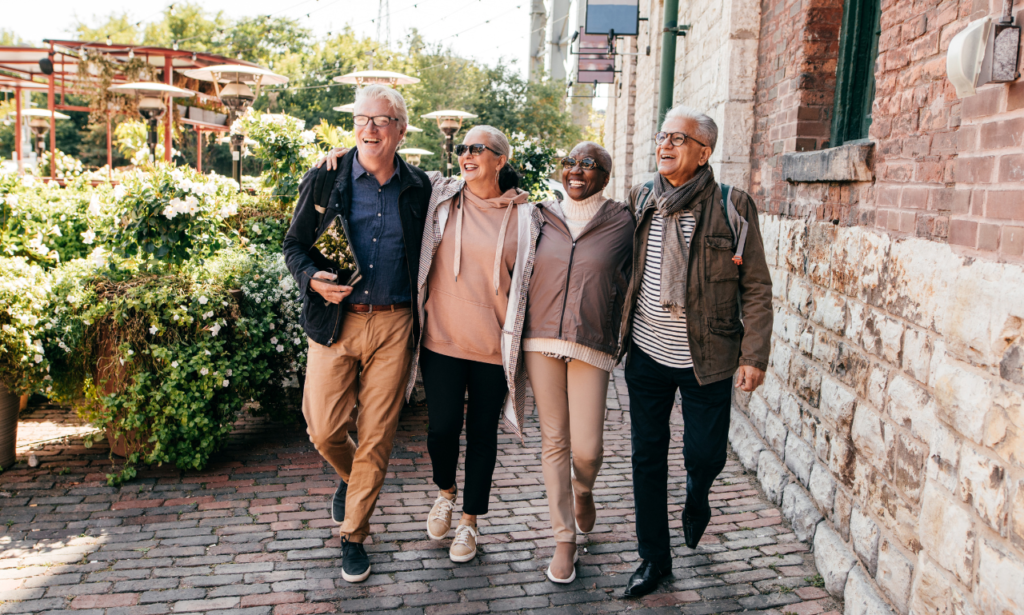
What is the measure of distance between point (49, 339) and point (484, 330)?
2.65 meters

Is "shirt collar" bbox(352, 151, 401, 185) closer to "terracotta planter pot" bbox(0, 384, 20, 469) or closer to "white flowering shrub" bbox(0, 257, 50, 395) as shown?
"white flowering shrub" bbox(0, 257, 50, 395)

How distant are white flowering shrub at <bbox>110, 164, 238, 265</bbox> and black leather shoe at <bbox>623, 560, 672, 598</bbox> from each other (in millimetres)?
3188

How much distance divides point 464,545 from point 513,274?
4.14 ft

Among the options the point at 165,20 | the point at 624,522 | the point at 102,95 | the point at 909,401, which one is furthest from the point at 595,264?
the point at 165,20

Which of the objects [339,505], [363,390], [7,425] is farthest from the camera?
[7,425]

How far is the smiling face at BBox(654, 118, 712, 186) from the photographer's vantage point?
3.07m

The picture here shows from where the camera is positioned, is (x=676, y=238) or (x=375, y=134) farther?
(x=375, y=134)

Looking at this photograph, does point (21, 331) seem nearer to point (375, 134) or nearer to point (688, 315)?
point (375, 134)

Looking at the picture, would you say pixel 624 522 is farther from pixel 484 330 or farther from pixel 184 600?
pixel 184 600

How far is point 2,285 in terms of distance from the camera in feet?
13.3

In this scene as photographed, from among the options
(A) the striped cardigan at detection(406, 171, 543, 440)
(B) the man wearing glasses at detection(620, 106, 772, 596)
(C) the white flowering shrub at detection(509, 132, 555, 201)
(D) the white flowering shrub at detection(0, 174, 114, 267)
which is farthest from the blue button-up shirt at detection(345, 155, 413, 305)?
(C) the white flowering shrub at detection(509, 132, 555, 201)

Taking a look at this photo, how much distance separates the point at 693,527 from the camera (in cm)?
344

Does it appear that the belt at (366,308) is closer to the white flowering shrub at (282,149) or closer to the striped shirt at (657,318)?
the striped shirt at (657,318)

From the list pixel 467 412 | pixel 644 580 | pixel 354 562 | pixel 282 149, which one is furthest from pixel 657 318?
pixel 282 149
